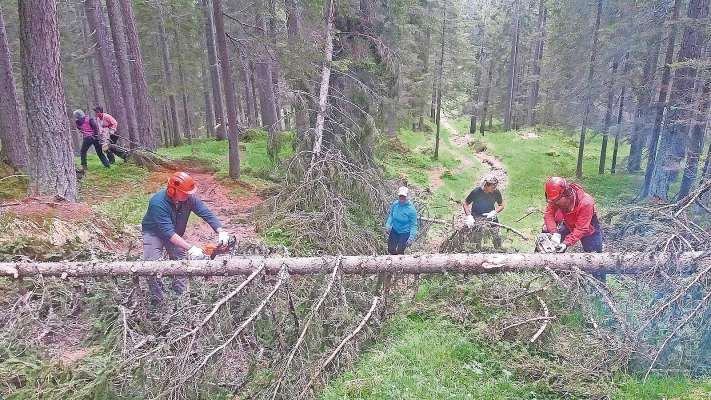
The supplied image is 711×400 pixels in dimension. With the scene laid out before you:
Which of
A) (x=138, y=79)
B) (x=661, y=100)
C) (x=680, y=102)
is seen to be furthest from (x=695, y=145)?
(x=138, y=79)

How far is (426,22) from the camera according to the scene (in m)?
22.4

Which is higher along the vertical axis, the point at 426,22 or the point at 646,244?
the point at 426,22

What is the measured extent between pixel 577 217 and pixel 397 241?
8.79 feet

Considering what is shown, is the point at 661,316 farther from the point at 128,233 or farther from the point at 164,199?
the point at 128,233

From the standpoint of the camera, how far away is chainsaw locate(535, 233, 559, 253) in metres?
5.08

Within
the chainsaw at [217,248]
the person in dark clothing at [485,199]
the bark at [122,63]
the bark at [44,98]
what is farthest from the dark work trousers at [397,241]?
the bark at [122,63]

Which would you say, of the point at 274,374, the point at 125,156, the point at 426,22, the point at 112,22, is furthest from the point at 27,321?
the point at 426,22

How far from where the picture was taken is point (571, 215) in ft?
17.6

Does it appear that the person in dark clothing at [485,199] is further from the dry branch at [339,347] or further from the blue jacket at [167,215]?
the blue jacket at [167,215]

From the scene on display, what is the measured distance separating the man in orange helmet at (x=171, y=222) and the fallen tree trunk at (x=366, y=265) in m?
0.29

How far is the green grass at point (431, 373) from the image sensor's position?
3818 mm

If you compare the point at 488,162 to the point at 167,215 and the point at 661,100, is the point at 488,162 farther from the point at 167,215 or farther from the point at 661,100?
the point at 167,215

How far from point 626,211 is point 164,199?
5.89 metres

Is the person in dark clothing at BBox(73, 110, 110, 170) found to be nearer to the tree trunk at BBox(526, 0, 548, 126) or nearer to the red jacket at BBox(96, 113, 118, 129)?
the red jacket at BBox(96, 113, 118, 129)
